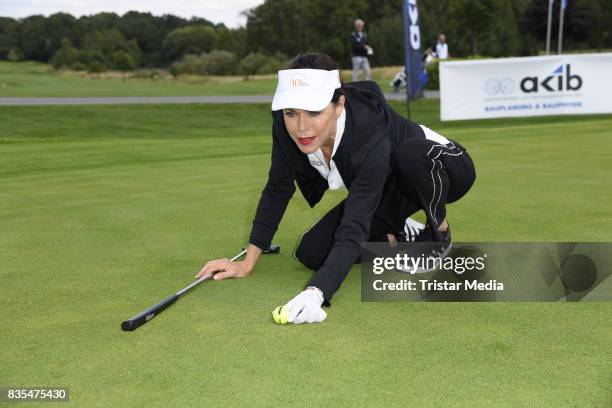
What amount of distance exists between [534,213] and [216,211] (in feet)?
8.00

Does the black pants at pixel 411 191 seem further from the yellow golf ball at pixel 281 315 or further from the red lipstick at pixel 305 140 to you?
the yellow golf ball at pixel 281 315

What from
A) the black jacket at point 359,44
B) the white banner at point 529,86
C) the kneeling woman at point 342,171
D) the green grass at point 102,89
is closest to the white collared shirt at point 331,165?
the kneeling woman at point 342,171

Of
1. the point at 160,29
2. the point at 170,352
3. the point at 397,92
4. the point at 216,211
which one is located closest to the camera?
the point at 170,352

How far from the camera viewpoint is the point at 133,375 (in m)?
2.64

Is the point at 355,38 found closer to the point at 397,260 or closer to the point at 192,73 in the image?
the point at 397,260

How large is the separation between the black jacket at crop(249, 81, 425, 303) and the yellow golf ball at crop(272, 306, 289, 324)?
20cm

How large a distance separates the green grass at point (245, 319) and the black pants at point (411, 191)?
0.67 ft

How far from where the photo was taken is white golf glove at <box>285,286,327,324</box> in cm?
310

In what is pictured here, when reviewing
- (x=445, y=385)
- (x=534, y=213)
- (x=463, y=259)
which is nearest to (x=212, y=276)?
(x=463, y=259)

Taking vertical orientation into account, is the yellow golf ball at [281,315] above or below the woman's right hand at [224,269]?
above

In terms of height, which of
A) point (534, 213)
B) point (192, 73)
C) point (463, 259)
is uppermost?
point (463, 259)

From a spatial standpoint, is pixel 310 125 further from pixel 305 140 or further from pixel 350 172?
pixel 350 172

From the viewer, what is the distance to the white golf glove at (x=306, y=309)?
3.10 metres

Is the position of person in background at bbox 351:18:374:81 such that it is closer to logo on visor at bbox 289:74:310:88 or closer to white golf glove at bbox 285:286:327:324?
logo on visor at bbox 289:74:310:88
